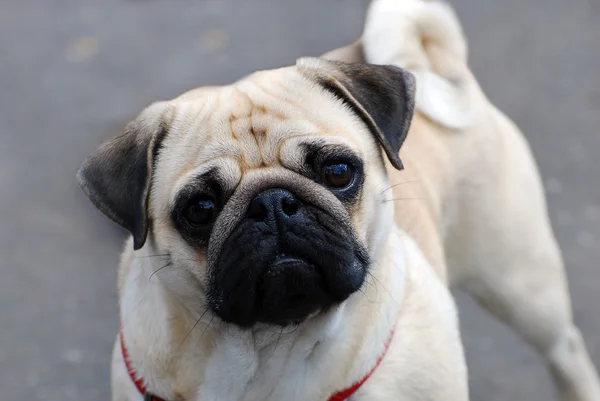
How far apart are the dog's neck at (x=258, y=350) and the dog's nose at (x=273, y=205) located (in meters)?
0.33

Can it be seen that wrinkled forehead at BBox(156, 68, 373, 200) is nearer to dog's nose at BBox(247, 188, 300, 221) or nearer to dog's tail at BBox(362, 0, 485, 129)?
dog's nose at BBox(247, 188, 300, 221)

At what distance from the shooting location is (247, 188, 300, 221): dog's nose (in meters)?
2.16

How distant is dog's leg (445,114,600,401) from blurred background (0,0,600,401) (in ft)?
1.58

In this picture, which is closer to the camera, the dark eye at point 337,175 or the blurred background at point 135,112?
the dark eye at point 337,175

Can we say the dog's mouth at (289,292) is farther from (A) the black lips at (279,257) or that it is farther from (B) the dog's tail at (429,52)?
(B) the dog's tail at (429,52)

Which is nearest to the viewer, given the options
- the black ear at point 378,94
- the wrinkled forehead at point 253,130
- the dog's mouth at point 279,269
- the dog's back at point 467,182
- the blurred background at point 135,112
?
the dog's mouth at point 279,269

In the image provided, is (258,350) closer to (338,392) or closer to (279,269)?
(338,392)

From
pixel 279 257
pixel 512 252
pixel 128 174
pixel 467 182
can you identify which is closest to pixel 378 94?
pixel 279 257

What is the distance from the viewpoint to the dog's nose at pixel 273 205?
7.09 feet

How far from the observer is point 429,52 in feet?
10.6

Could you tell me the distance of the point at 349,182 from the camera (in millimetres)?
2275

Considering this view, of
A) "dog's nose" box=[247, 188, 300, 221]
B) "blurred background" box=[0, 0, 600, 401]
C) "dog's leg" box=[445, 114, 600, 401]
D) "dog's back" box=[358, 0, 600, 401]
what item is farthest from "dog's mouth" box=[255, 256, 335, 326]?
"blurred background" box=[0, 0, 600, 401]

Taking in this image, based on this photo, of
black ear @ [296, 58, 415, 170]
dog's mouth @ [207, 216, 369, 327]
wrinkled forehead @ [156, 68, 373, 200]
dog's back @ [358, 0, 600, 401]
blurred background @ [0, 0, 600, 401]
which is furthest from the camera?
blurred background @ [0, 0, 600, 401]

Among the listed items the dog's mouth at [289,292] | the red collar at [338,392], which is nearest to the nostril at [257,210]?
the dog's mouth at [289,292]
